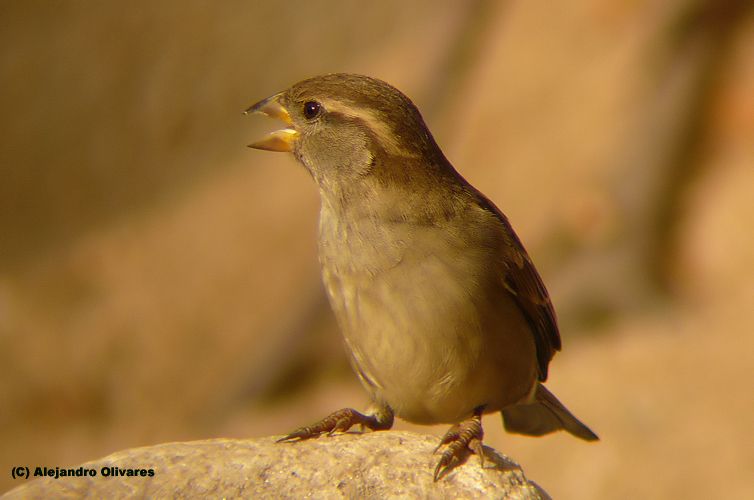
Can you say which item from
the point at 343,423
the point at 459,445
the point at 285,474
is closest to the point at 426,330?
the point at 459,445

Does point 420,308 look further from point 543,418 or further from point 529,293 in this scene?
point 543,418

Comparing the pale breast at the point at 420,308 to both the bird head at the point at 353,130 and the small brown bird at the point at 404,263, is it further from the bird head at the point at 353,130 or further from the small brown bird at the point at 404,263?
the bird head at the point at 353,130

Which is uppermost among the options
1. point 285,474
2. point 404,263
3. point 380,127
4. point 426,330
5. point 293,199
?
point 293,199

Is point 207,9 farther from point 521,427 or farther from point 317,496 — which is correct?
point 317,496

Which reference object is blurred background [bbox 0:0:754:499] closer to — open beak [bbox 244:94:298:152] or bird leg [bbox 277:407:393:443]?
bird leg [bbox 277:407:393:443]

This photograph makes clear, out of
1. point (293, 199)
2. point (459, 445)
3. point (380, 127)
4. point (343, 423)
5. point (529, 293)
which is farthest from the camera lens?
point (293, 199)

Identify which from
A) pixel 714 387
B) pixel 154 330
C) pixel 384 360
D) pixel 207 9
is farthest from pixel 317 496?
pixel 207 9
